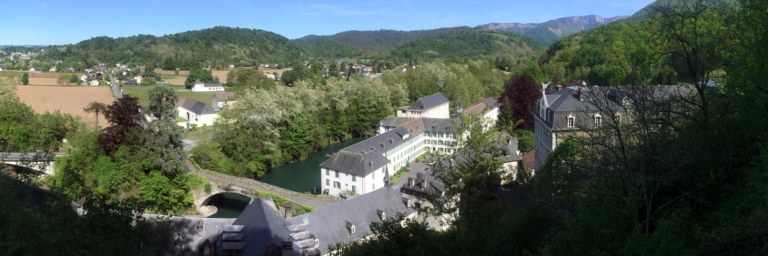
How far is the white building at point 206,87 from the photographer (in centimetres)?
7225

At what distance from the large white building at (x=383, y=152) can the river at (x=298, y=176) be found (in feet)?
Result: 6.90

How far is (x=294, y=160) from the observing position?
37.2 meters

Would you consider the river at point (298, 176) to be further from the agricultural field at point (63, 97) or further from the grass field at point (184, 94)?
the grass field at point (184, 94)

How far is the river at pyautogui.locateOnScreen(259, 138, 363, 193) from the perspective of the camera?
31.0 meters

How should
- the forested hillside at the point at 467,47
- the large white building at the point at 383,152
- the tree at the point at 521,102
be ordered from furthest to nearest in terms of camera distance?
1. the forested hillside at the point at 467,47
2. the tree at the point at 521,102
3. the large white building at the point at 383,152

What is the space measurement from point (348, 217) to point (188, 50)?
12339 cm

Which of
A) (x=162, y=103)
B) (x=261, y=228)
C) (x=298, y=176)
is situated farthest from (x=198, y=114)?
(x=261, y=228)

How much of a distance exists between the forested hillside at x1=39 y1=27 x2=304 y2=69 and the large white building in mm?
70181

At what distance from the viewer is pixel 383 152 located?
103 ft

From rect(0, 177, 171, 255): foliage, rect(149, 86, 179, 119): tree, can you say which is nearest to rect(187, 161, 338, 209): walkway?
rect(149, 86, 179, 119): tree

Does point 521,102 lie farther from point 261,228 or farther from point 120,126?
point 261,228

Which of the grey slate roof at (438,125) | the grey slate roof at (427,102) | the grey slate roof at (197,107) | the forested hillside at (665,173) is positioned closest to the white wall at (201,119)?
the grey slate roof at (197,107)

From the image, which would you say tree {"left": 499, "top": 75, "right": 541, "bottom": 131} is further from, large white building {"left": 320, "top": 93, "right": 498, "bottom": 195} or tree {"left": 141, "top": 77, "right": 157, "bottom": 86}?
tree {"left": 141, "top": 77, "right": 157, "bottom": 86}

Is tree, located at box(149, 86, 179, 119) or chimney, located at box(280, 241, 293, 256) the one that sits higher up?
tree, located at box(149, 86, 179, 119)
